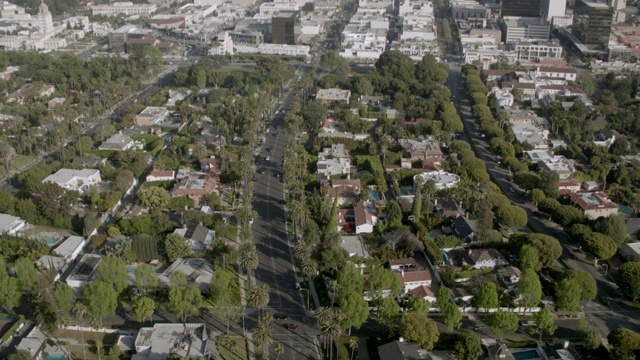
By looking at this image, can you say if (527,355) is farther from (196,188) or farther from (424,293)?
(196,188)

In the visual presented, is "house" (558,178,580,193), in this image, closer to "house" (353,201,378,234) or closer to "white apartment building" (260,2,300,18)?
"house" (353,201,378,234)

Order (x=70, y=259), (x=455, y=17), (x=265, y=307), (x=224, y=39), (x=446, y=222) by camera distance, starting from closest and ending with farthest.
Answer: (x=265, y=307) < (x=70, y=259) < (x=446, y=222) < (x=224, y=39) < (x=455, y=17)

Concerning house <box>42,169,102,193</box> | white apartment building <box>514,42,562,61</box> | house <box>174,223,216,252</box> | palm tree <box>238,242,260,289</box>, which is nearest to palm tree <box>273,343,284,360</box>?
palm tree <box>238,242,260,289</box>

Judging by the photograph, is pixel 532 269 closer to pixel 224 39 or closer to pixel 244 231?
pixel 244 231

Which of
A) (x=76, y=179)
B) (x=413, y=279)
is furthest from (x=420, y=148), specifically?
(x=76, y=179)

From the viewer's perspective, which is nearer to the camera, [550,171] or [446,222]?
[446,222]

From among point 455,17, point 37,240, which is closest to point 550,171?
point 37,240

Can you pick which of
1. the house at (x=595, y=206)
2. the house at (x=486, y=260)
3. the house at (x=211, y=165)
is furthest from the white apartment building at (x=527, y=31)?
the house at (x=486, y=260)

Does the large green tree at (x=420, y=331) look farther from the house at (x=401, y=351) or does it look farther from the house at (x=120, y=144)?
the house at (x=120, y=144)
